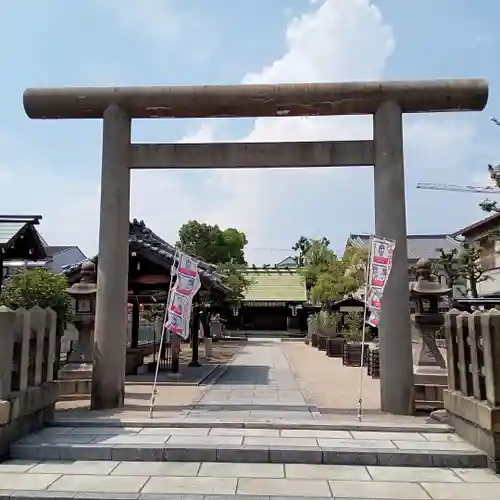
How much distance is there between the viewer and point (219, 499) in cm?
521

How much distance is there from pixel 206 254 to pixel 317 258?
418 inches

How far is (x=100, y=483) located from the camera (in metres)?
5.70

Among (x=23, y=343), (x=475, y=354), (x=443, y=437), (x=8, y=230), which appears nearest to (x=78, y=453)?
(x=23, y=343)

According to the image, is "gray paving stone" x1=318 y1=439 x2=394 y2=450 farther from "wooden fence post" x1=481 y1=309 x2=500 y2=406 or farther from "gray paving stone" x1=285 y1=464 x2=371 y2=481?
"wooden fence post" x1=481 y1=309 x2=500 y2=406

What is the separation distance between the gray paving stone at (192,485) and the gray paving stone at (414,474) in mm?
1655

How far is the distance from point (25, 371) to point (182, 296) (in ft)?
10.9

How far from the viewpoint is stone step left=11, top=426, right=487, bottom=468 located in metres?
6.49

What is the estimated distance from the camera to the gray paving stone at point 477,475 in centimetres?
586

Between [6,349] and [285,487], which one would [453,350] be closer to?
[285,487]

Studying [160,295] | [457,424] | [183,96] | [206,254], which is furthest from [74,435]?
[206,254]

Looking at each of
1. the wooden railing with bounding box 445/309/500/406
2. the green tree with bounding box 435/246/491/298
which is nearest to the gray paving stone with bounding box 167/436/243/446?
the wooden railing with bounding box 445/309/500/406

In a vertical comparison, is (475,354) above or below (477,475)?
above

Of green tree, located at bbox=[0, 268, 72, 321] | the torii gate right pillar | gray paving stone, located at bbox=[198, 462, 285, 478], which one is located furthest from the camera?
green tree, located at bbox=[0, 268, 72, 321]

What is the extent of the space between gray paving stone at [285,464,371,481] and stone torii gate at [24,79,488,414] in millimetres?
3498
